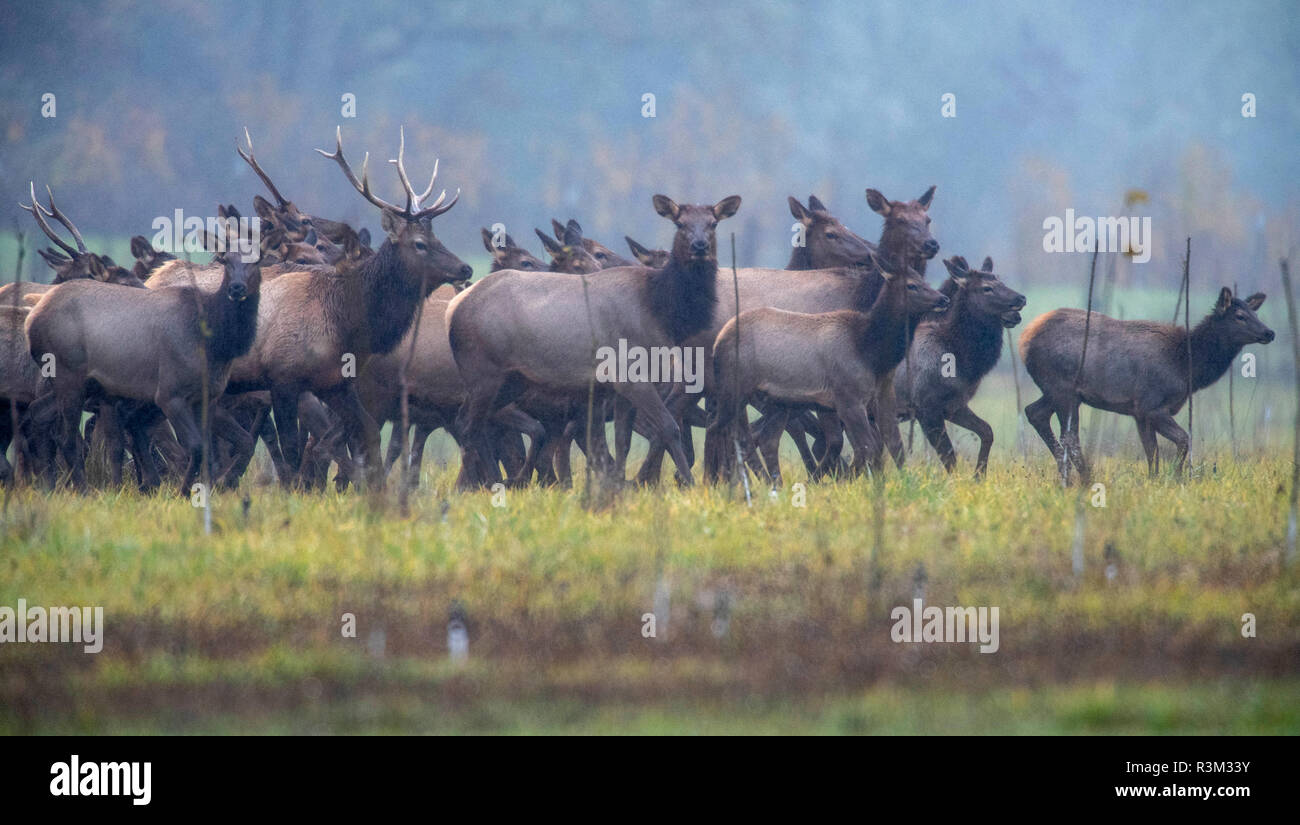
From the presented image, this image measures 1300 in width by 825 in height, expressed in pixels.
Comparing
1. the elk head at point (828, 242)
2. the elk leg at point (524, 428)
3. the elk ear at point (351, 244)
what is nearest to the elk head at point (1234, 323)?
the elk head at point (828, 242)

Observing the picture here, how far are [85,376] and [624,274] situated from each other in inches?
167

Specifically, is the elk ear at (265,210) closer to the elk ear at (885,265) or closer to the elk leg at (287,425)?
the elk leg at (287,425)

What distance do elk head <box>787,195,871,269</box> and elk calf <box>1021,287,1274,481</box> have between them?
1944 mm

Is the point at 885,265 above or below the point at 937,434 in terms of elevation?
above

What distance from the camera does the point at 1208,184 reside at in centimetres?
8175

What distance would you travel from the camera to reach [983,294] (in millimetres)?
13695

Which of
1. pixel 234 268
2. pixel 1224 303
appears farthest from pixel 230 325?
pixel 1224 303

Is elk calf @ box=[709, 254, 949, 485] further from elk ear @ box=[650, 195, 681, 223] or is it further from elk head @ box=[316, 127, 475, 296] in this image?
elk head @ box=[316, 127, 475, 296]

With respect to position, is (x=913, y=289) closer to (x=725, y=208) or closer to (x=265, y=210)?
(x=725, y=208)

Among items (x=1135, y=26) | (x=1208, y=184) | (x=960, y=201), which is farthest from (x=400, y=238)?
(x=1135, y=26)

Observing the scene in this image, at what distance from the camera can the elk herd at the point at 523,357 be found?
1197 centimetres

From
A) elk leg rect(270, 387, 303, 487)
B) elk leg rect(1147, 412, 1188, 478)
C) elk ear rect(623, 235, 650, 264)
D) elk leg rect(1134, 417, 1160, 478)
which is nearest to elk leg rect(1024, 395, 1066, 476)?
elk leg rect(1134, 417, 1160, 478)

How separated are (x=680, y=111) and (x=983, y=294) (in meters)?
98.0

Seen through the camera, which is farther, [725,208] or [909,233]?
[909,233]
